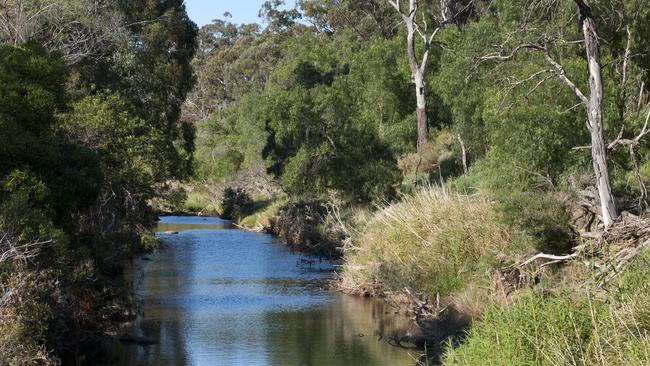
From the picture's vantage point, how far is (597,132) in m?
19.6

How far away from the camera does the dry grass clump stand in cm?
2392

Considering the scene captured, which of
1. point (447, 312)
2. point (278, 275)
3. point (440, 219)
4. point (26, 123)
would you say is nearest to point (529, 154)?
point (440, 219)

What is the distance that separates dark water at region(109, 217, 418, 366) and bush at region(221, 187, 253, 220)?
21324 mm

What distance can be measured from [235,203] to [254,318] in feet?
126

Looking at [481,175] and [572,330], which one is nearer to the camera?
[572,330]

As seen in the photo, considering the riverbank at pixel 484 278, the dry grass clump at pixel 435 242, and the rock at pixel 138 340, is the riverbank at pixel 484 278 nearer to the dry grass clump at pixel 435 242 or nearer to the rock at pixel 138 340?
the dry grass clump at pixel 435 242

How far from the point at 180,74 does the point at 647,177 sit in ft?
70.1

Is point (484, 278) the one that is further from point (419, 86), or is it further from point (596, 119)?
point (419, 86)

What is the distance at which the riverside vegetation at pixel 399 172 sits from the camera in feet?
53.3

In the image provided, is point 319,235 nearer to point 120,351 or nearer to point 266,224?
point 266,224

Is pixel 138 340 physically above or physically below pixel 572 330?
below

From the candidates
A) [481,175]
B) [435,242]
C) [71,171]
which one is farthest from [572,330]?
[481,175]

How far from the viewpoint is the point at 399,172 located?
44.2 m

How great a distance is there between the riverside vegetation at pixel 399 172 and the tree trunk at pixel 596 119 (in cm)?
4
